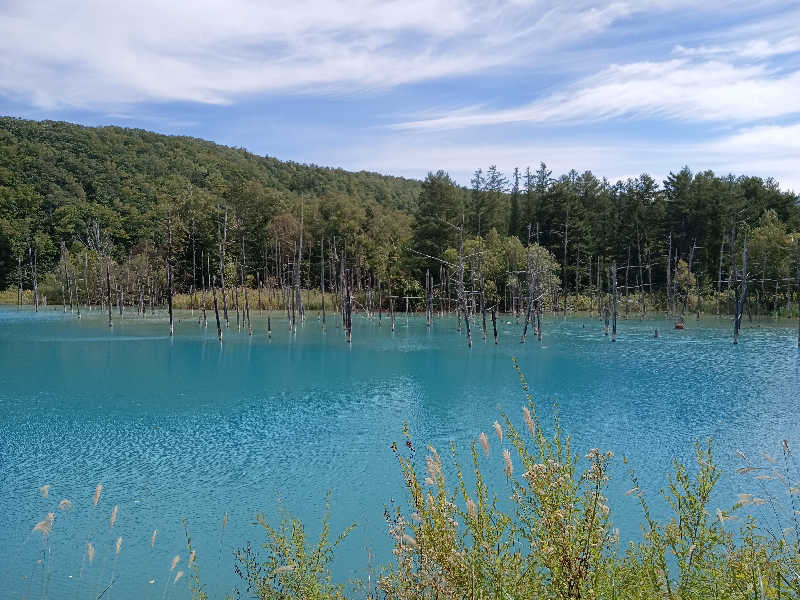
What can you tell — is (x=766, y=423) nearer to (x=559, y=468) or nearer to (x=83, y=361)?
(x=559, y=468)

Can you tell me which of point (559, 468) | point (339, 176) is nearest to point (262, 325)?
point (559, 468)

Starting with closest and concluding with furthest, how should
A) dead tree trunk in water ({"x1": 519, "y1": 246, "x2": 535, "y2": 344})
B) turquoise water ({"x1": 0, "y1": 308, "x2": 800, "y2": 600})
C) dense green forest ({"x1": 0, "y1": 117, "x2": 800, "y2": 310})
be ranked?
turquoise water ({"x1": 0, "y1": 308, "x2": 800, "y2": 600})
dead tree trunk in water ({"x1": 519, "y1": 246, "x2": 535, "y2": 344})
dense green forest ({"x1": 0, "y1": 117, "x2": 800, "y2": 310})

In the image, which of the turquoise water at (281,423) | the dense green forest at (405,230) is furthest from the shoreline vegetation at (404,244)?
the turquoise water at (281,423)

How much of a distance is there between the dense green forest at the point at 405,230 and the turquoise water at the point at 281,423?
15.1 meters

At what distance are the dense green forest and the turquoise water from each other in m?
15.1

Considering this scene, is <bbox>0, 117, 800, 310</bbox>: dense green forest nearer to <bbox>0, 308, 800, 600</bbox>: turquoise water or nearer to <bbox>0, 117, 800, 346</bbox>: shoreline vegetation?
<bbox>0, 117, 800, 346</bbox>: shoreline vegetation

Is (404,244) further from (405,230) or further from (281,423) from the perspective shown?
(281,423)

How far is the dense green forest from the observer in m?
56.5

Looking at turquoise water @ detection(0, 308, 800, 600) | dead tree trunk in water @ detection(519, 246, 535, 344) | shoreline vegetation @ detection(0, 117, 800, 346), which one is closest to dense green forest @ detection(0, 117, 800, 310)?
shoreline vegetation @ detection(0, 117, 800, 346)

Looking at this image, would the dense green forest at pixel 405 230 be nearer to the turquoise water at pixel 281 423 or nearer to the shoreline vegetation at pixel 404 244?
the shoreline vegetation at pixel 404 244

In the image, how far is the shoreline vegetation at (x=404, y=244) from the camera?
53625mm

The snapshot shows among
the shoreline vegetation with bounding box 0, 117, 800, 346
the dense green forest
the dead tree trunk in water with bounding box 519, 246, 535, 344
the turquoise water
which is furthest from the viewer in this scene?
the dense green forest

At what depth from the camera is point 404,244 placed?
64750mm

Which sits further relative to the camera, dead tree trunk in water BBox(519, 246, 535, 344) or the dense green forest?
the dense green forest
